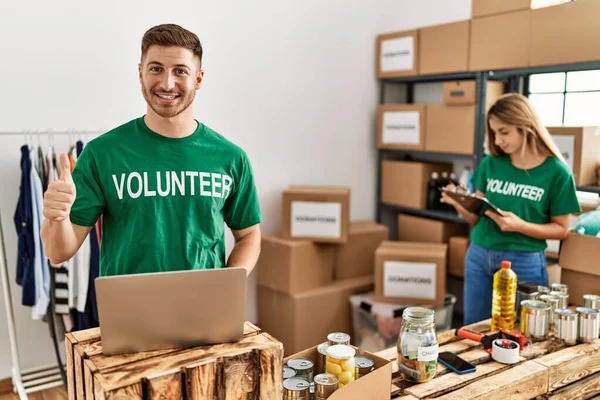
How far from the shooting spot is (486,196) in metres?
2.52

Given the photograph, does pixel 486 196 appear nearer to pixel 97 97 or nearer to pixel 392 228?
pixel 392 228

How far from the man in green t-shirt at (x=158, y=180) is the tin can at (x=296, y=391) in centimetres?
36

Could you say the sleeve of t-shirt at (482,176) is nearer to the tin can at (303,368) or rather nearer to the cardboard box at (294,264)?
the cardboard box at (294,264)

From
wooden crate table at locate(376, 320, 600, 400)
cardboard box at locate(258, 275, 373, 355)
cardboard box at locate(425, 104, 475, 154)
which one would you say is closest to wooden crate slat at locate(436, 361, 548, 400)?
wooden crate table at locate(376, 320, 600, 400)

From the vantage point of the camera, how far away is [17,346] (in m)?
2.81

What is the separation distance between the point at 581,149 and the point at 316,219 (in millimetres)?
1489

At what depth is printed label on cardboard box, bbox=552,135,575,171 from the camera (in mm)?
2727

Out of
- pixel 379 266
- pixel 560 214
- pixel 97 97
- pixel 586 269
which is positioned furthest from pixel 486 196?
pixel 97 97

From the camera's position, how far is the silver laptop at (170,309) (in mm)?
1091

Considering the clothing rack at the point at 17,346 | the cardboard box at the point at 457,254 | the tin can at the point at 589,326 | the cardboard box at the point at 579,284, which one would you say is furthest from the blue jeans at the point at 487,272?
the clothing rack at the point at 17,346

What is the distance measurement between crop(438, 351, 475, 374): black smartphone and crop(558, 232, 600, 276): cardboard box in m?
0.82

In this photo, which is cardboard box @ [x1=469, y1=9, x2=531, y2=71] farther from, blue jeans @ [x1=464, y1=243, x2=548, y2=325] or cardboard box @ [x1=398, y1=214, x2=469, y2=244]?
blue jeans @ [x1=464, y1=243, x2=548, y2=325]

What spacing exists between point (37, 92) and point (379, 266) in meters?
2.09

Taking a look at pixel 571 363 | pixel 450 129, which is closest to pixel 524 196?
pixel 571 363
